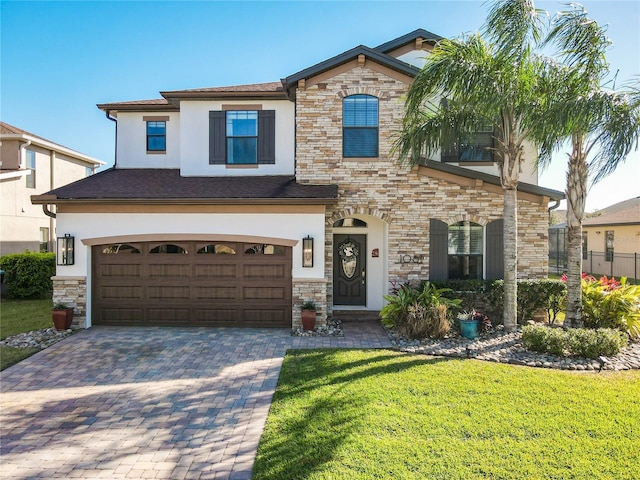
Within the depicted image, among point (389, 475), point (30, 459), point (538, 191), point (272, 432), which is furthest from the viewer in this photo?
point (538, 191)

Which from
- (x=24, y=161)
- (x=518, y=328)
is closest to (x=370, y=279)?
(x=518, y=328)

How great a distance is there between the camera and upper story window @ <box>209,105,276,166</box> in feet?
38.3

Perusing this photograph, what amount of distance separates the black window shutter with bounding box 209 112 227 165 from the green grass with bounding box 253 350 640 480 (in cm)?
727

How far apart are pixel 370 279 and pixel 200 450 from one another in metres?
7.81

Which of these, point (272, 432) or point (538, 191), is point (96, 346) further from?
point (538, 191)

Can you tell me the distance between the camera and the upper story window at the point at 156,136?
1299 cm

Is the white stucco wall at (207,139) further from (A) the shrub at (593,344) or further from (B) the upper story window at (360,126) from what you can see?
(A) the shrub at (593,344)

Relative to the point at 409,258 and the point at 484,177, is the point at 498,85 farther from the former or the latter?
the point at 409,258

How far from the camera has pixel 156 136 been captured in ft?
42.7

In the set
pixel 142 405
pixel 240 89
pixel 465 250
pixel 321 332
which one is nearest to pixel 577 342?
pixel 465 250

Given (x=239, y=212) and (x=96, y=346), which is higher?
(x=239, y=212)

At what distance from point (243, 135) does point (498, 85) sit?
24.0ft

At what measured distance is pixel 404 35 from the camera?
12.1 m

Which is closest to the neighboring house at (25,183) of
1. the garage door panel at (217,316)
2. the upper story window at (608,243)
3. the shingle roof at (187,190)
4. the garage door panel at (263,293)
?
the shingle roof at (187,190)
